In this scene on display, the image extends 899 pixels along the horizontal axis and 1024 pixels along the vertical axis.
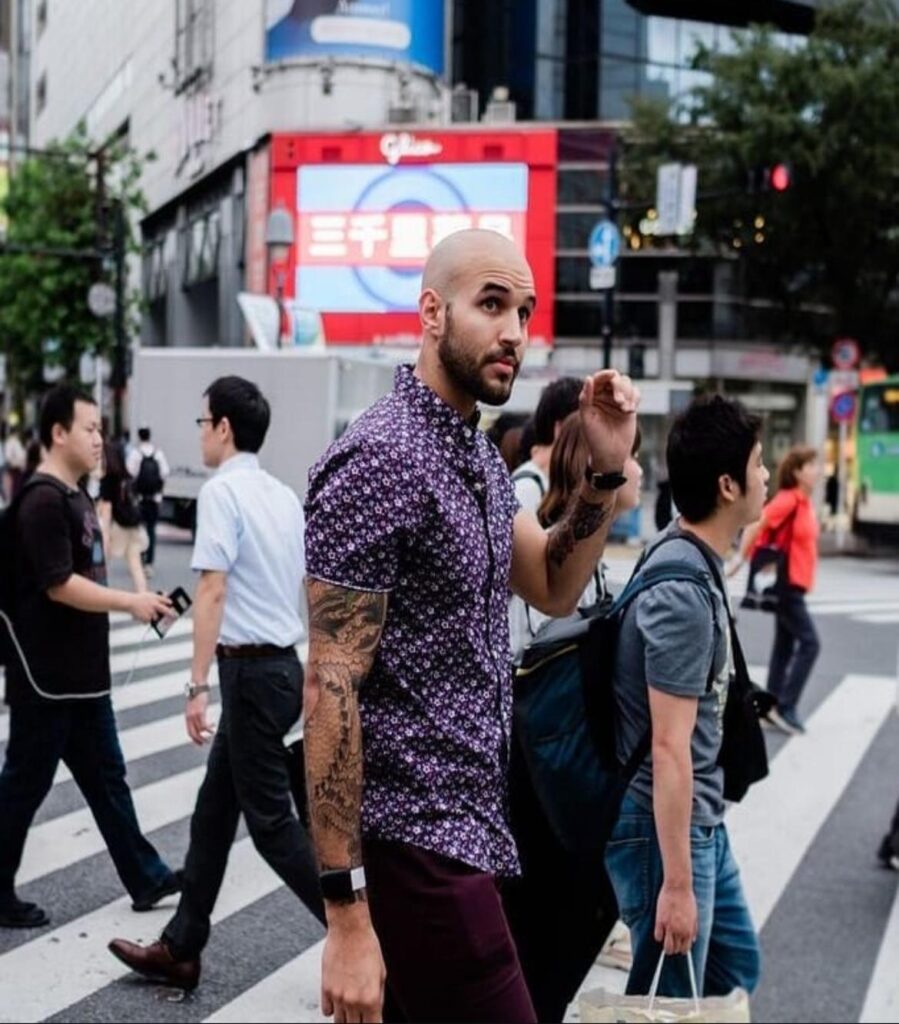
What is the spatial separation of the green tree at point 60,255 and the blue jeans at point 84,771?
720 mm

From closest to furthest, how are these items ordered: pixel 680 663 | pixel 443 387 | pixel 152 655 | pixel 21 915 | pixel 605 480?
pixel 443 387 → pixel 605 480 → pixel 680 663 → pixel 152 655 → pixel 21 915

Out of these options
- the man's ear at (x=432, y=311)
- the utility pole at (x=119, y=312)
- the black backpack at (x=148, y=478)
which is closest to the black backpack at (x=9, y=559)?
the black backpack at (x=148, y=478)

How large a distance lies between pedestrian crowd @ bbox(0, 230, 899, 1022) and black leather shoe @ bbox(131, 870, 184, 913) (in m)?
0.04

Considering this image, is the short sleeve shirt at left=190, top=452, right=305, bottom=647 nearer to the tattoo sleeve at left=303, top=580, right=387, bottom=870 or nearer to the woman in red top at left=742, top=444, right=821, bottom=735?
the tattoo sleeve at left=303, top=580, right=387, bottom=870

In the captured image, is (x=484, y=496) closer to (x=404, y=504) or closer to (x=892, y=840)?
(x=404, y=504)

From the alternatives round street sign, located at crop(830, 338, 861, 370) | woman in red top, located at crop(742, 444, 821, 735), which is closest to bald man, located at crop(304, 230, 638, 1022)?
woman in red top, located at crop(742, 444, 821, 735)

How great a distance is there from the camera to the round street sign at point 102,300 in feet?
6.10

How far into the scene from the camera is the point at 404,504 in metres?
1.80

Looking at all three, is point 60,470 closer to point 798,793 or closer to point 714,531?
point 714,531

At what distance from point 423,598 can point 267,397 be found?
0.99m

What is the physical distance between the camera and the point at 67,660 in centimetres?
259

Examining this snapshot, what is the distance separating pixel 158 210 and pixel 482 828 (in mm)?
917

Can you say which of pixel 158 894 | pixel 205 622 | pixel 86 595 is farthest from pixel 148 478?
pixel 205 622

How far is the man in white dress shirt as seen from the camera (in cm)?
332
